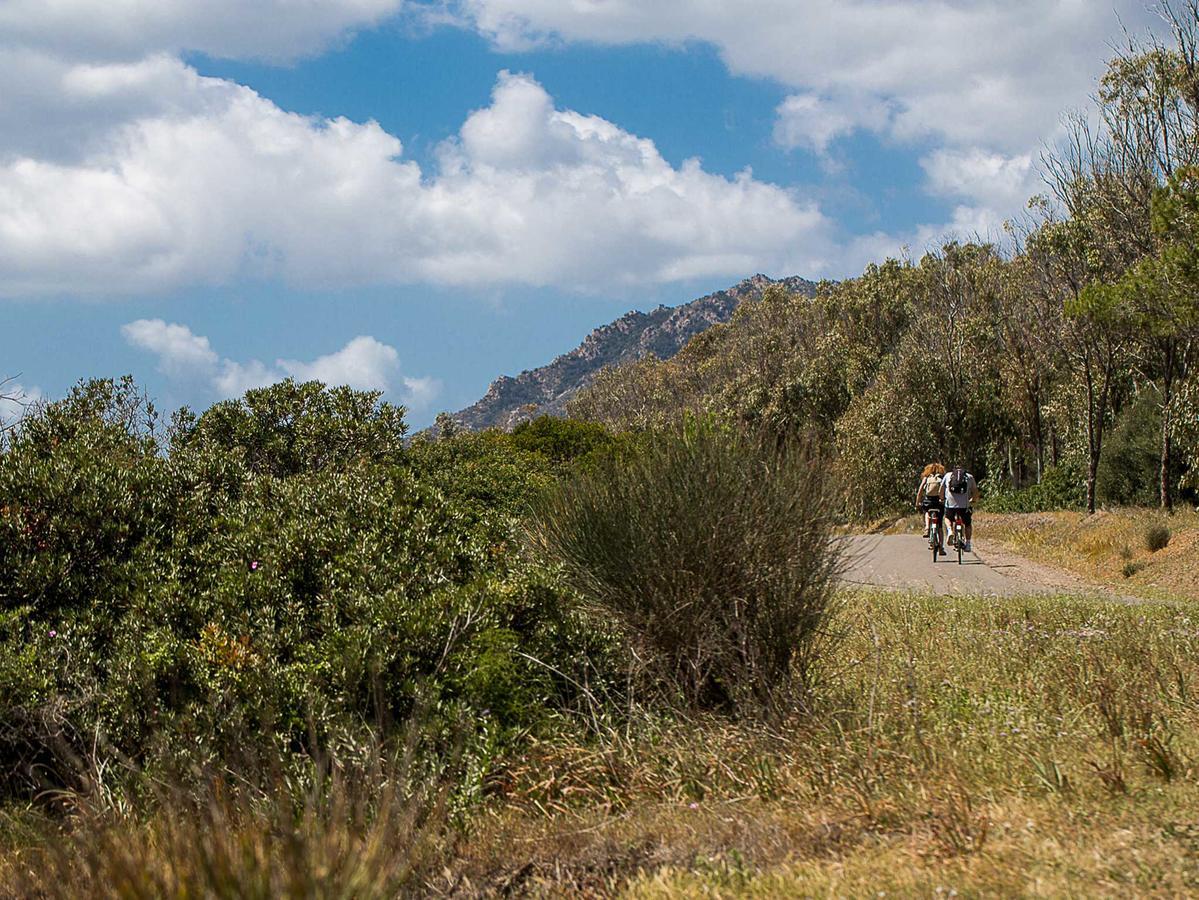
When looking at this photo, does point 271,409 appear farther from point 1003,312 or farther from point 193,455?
point 1003,312

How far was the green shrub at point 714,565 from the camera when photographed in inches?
253

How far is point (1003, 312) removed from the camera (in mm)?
38375

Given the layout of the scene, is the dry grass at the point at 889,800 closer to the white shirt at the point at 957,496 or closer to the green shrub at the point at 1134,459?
the white shirt at the point at 957,496

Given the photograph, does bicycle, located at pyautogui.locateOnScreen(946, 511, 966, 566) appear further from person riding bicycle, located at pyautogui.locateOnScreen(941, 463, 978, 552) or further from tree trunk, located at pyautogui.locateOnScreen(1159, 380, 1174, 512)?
tree trunk, located at pyautogui.locateOnScreen(1159, 380, 1174, 512)

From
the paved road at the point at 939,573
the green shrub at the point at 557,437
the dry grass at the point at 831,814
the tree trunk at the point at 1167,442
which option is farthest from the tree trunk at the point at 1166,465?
the dry grass at the point at 831,814

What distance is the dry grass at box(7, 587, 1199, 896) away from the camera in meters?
3.90

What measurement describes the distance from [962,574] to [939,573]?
1.18 feet

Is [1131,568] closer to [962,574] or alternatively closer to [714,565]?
[962,574]

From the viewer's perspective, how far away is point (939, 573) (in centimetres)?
1747

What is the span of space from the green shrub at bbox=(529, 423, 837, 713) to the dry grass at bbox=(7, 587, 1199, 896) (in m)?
0.44

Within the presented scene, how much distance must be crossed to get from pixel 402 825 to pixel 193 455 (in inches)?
240

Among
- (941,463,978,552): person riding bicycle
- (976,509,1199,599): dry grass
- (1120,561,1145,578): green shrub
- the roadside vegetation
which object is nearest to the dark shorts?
(941,463,978,552): person riding bicycle

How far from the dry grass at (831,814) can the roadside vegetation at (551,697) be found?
2cm

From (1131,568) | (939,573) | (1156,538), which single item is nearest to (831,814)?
(939,573)
